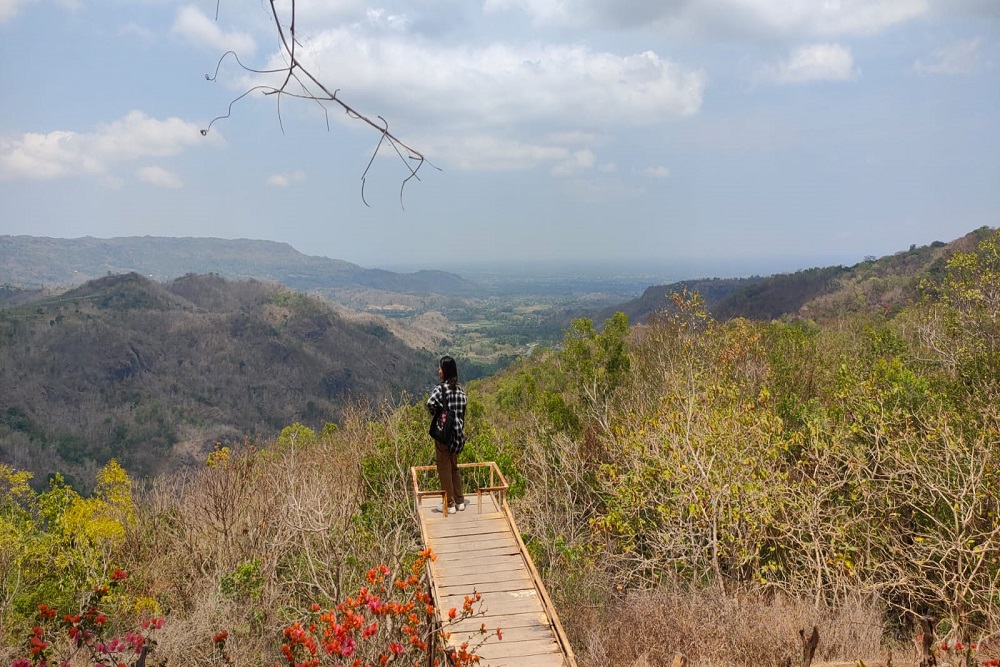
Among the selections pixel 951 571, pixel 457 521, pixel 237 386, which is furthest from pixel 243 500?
A: pixel 237 386

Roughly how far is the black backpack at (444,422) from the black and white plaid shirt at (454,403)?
0.03 m

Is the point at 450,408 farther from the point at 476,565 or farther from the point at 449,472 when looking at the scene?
the point at 476,565

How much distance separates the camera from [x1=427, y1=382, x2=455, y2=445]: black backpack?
323 inches

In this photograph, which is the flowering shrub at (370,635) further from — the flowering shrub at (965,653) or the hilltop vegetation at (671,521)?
the flowering shrub at (965,653)

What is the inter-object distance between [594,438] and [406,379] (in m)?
143

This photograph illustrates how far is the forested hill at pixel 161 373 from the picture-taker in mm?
103250

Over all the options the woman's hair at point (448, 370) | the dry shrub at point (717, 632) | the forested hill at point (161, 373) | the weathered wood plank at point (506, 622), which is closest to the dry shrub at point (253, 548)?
the weathered wood plank at point (506, 622)

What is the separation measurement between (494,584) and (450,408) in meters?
2.31

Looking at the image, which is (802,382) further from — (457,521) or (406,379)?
(406,379)

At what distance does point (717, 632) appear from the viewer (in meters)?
7.79

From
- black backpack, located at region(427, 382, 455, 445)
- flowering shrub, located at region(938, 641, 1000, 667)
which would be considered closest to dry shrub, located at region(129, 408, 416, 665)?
black backpack, located at region(427, 382, 455, 445)

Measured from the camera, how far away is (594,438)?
55.3 ft

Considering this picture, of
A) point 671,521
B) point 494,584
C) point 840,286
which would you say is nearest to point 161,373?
point 840,286

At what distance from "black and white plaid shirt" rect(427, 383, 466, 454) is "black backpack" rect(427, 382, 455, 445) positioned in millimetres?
25
